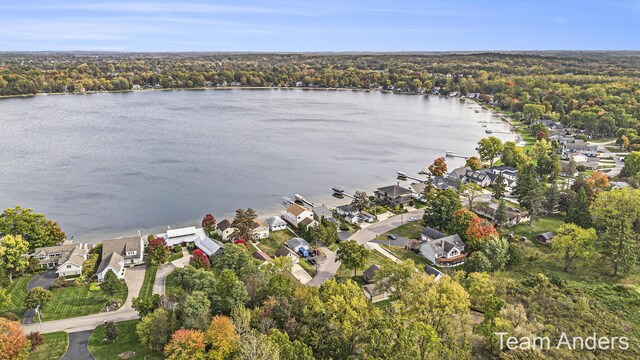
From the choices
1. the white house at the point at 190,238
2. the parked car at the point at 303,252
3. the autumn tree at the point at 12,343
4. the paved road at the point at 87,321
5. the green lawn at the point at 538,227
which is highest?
the autumn tree at the point at 12,343

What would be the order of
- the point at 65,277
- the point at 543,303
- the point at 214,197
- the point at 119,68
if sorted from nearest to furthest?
the point at 543,303, the point at 65,277, the point at 214,197, the point at 119,68

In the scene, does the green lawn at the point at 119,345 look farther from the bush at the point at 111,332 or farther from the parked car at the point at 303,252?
the parked car at the point at 303,252

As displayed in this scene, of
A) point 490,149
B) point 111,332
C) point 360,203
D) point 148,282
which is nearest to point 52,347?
point 111,332

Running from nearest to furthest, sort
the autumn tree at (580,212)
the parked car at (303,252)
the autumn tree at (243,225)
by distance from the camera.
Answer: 1. the parked car at (303,252)
2. the autumn tree at (243,225)
3. the autumn tree at (580,212)

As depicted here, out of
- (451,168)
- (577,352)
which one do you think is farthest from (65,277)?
(451,168)

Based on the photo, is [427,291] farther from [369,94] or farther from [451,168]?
[369,94]

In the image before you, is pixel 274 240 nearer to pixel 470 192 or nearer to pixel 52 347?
pixel 52 347

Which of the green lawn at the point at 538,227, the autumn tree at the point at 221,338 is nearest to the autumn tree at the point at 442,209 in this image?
the green lawn at the point at 538,227
